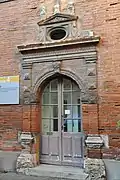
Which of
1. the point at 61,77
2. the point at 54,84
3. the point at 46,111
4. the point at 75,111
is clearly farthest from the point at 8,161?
the point at 61,77

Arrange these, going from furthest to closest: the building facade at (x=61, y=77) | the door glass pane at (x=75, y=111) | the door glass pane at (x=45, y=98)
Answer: the door glass pane at (x=45, y=98)
the door glass pane at (x=75, y=111)
the building facade at (x=61, y=77)

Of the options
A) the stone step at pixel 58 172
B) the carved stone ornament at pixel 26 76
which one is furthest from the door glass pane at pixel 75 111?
the carved stone ornament at pixel 26 76

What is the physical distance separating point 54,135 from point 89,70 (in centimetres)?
203

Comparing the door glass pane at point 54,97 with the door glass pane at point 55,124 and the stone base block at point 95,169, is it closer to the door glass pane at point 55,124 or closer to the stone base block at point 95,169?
the door glass pane at point 55,124

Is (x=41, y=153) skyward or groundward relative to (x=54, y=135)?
groundward

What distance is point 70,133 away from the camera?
729cm

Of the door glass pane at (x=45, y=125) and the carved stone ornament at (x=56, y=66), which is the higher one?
the carved stone ornament at (x=56, y=66)

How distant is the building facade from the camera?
22.0 feet

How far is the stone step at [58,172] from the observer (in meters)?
6.65

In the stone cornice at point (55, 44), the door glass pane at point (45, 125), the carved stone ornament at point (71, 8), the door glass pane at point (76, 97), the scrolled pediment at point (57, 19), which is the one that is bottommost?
the door glass pane at point (45, 125)

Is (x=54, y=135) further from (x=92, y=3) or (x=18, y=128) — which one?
(x=92, y=3)

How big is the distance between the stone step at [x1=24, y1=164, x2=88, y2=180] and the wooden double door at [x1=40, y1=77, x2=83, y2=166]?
19cm

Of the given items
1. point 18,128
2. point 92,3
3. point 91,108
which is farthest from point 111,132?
point 92,3

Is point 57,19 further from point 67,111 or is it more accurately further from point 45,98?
point 67,111
